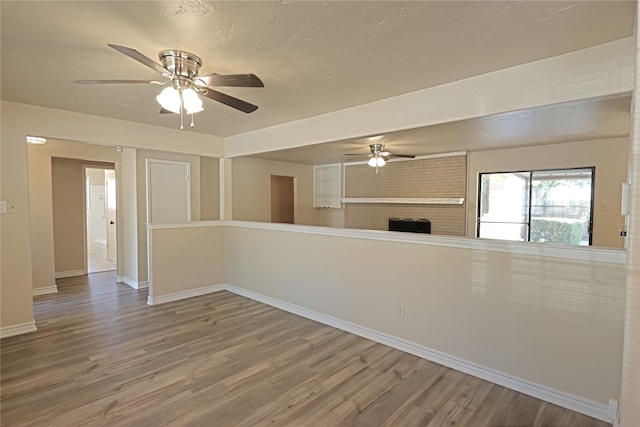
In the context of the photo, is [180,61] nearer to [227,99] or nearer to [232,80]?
[227,99]

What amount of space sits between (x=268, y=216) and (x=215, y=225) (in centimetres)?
142

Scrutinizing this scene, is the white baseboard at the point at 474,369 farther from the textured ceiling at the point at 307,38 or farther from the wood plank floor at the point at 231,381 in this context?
the textured ceiling at the point at 307,38

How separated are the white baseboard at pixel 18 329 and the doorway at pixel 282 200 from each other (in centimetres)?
535

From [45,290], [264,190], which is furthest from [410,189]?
[45,290]

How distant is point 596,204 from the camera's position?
4.73 m

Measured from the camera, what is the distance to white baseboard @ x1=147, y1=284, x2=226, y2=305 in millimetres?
4532

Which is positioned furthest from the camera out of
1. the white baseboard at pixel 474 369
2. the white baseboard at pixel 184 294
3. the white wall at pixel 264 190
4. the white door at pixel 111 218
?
the white door at pixel 111 218

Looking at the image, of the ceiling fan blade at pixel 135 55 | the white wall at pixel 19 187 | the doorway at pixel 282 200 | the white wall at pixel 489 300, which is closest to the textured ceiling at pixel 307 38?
the ceiling fan blade at pixel 135 55

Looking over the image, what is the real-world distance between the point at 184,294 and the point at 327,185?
13.1 ft

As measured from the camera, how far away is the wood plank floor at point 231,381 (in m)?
2.21

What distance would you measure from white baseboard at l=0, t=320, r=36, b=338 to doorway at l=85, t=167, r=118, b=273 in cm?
391

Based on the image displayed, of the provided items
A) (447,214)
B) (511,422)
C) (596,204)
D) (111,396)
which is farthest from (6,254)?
(596,204)

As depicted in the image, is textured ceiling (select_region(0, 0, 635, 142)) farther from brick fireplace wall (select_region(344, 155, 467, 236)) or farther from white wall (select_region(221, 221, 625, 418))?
brick fireplace wall (select_region(344, 155, 467, 236))

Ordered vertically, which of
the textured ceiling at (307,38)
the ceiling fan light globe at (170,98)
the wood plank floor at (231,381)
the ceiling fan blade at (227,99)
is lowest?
the wood plank floor at (231,381)
